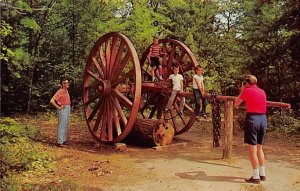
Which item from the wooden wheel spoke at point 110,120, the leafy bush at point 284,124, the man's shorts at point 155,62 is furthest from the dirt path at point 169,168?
the man's shorts at point 155,62

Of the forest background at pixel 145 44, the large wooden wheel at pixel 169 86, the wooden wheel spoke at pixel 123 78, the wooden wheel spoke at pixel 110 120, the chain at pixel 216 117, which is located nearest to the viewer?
the chain at pixel 216 117

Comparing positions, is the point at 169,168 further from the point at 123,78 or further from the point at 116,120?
the point at 123,78

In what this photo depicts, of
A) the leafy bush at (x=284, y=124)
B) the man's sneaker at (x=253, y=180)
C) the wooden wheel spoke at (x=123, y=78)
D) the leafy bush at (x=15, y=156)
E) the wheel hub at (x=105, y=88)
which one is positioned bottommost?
the man's sneaker at (x=253, y=180)

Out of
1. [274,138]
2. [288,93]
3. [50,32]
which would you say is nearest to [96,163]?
[274,138]

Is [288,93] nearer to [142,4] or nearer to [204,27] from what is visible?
[204,27]

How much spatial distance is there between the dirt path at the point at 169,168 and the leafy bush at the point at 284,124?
2.41 meters

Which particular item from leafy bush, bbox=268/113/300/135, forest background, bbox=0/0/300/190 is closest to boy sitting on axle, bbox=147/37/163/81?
forest background, bbox=0/0/300/190

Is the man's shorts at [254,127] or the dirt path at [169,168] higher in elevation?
the man's shorts at [254,127]

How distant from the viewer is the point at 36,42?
63.5 ft

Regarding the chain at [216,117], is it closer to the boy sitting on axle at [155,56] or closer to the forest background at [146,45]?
the boy sitting on axle at [155,56]

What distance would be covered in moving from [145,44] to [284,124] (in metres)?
8.37

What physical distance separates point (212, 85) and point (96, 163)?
483 inches

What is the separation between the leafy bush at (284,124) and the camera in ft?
48.1

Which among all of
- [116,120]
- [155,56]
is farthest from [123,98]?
[155,56]
